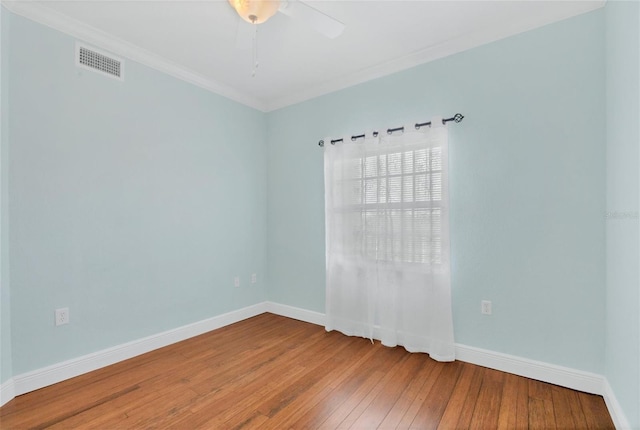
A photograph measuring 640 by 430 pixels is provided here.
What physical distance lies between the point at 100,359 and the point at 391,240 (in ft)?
8.49

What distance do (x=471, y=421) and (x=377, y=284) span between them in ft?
4.16

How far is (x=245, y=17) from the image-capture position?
1775mm

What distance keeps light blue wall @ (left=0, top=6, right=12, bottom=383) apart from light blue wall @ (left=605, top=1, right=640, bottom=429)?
3483 mm

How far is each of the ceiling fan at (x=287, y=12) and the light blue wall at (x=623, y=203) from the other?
1.53 meters

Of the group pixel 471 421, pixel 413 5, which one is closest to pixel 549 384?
pixel 471 421

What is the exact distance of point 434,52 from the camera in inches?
98.5

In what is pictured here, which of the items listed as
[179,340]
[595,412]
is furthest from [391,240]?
[179,340]

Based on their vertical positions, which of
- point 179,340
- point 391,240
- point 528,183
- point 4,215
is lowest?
point 179,340

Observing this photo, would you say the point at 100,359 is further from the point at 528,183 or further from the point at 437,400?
the point at 528,183

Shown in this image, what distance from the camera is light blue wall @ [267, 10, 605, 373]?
1.94 meters

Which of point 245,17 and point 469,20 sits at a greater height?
point 469,20

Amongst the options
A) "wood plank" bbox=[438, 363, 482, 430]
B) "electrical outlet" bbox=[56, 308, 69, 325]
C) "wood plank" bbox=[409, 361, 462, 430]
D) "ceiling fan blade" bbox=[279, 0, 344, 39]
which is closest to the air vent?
"ceiling fan blade" bbox=[279, 0, 344, 39]

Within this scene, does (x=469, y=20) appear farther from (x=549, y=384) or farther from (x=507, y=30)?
(x=549, y=384)

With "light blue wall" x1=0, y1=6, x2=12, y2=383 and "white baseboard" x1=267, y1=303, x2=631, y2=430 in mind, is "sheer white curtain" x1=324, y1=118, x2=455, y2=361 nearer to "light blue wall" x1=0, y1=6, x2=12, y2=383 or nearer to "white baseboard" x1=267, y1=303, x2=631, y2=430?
"white baseboard" x1=267, y1=303, x2=631, y2=430
